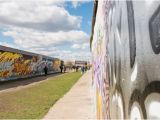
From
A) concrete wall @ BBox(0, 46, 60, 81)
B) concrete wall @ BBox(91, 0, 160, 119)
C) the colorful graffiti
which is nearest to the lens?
concrete wall @ BBox(91, 0, 160, 119)

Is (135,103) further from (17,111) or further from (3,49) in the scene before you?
(3,49)

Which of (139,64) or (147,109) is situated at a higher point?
(139,64)

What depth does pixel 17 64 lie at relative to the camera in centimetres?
3772

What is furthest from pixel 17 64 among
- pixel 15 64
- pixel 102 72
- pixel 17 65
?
pixel 102 72

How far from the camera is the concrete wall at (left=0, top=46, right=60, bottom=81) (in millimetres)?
32500

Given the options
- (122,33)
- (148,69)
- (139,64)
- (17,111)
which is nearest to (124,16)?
(122,33)

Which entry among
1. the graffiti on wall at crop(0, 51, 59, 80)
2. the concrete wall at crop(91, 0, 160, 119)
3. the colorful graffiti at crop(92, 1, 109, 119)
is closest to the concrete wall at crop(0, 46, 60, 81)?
the graffiti on wall at crop(0, 51, 59, 80)

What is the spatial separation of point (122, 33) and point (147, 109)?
1009mm

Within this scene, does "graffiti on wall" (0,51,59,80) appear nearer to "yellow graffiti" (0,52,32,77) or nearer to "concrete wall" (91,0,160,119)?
"yellow graffiti" (0,52,32,77)

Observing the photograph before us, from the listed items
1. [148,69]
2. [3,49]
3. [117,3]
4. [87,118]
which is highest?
[3,49]

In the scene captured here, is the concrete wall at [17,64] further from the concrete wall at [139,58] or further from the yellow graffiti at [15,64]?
the concrete wall at [139,58]

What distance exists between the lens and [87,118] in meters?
11.6

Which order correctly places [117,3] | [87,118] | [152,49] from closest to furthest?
[152,49], [117,3], [87,118]

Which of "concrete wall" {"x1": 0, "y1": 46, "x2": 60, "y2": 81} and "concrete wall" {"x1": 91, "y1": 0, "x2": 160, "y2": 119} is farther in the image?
"concrete wall" {"x1": 0, "y1": 46, "x2": 60, "y2": 81}
